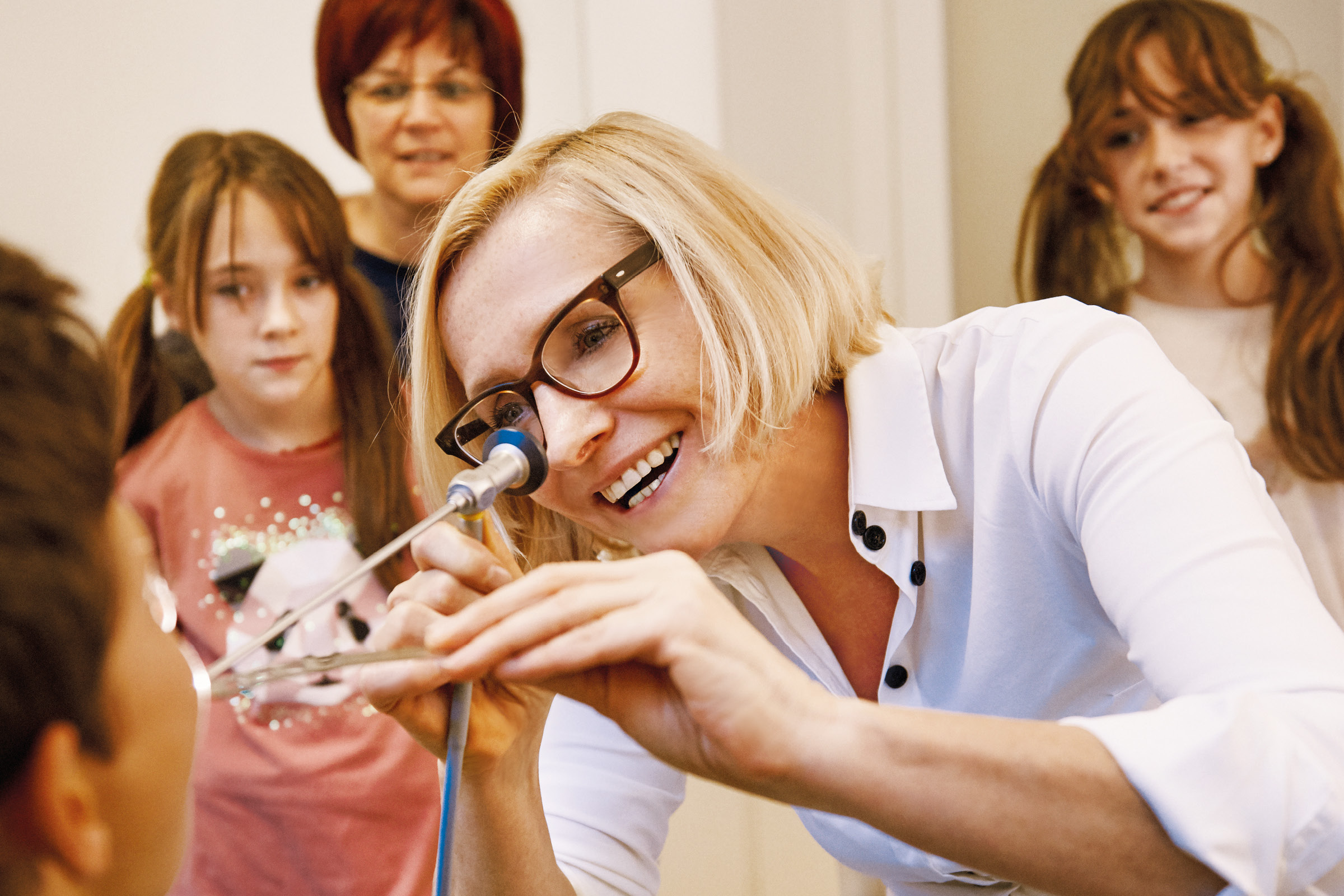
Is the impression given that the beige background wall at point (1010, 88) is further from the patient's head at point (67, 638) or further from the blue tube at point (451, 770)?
the patient's head at point (67, 638)

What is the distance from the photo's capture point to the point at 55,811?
372 millimetres

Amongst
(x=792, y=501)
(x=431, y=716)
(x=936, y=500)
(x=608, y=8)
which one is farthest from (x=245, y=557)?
(x=608, y=8)

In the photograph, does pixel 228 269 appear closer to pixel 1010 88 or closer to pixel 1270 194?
pixel 1010 88

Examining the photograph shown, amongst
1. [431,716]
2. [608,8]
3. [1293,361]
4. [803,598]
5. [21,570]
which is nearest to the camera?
[21,570]

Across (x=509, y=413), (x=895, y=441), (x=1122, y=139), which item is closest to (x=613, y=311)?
(x=509, y=413)

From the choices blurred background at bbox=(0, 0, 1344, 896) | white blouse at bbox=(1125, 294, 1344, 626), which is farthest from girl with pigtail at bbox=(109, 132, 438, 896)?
white blouse at bbox=(1125, 294, 1344, 626)

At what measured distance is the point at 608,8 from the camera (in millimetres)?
1362

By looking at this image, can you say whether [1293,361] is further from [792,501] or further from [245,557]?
[245,557]

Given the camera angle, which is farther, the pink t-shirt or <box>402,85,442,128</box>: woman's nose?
<box>402,85,442,128</box>: woman's nose

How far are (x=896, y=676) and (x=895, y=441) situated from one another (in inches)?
8.5

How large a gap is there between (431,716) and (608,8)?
1.00 metres

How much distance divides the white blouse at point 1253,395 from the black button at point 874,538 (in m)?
0.53

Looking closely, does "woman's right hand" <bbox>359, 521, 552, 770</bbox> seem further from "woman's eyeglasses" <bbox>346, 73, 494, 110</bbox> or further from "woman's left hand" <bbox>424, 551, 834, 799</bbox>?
"woman's eyeglasses" <bbox>346, 73, 494, 110</bbox>

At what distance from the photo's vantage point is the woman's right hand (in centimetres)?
66
